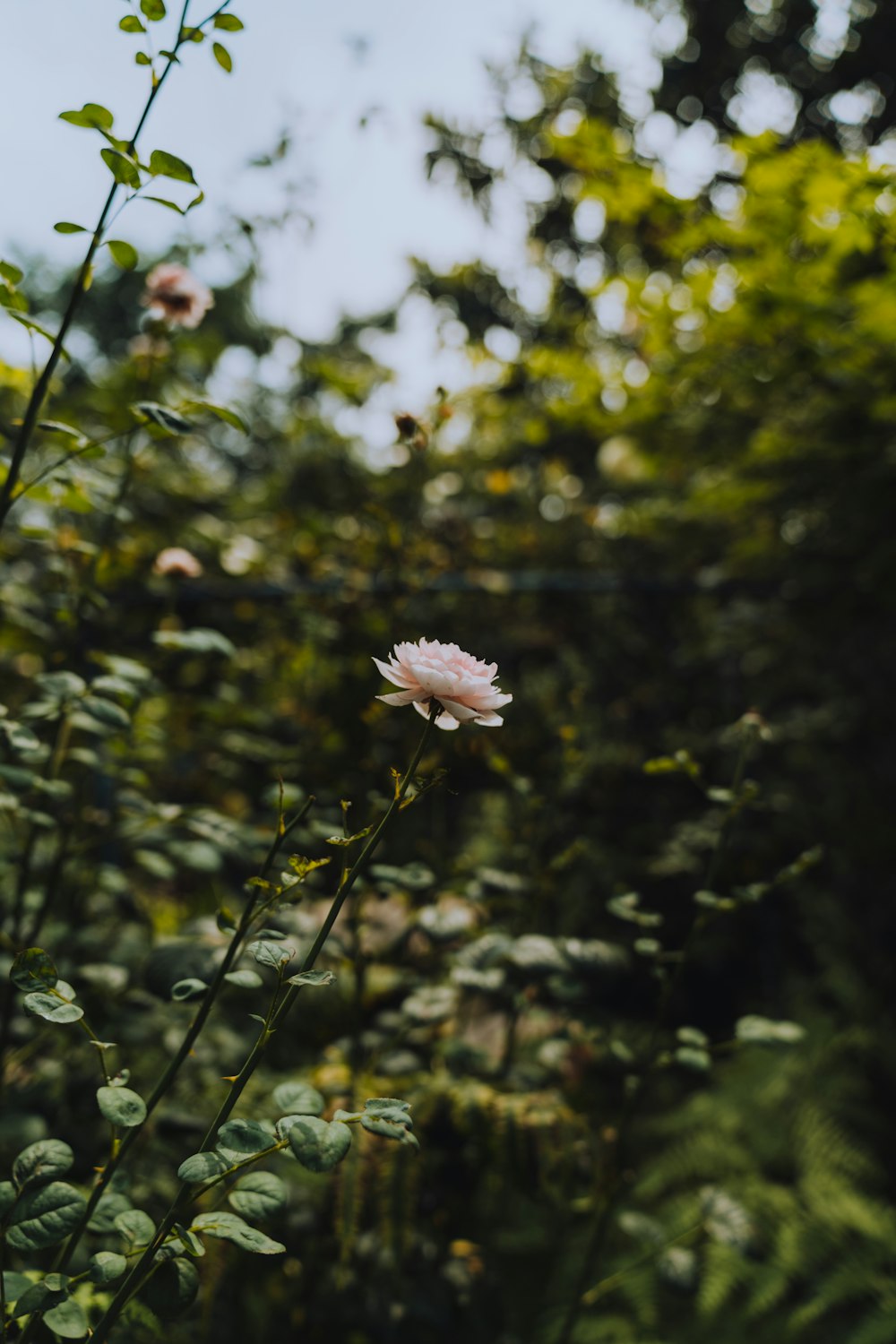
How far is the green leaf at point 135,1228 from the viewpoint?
0.62 metres

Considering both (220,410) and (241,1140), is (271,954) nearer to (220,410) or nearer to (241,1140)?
(241,1140)

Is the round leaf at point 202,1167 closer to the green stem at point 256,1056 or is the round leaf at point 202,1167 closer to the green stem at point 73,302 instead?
the green stem at point 256,1056

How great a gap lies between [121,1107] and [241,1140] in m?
0.10

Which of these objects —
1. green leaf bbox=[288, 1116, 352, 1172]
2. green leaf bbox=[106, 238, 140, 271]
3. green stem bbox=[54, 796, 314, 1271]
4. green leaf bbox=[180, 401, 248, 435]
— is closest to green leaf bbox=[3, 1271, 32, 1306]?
green stem bbox=[54, 796, 314, 1271]

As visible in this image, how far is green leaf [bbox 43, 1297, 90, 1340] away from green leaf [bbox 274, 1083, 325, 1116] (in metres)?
0.19

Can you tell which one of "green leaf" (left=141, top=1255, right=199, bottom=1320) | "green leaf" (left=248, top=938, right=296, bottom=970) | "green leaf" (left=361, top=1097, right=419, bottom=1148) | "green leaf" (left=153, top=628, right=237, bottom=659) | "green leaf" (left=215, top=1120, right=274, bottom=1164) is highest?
"green leaf" (left=153, top=628, right=237, bottom=659)

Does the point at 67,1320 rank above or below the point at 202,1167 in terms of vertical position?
below

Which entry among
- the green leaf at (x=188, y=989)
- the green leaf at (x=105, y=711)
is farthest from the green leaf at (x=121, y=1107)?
the green leaf at (x=105, y=711)

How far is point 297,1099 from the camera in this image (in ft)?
2.10

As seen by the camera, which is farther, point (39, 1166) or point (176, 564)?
point (176, 564)

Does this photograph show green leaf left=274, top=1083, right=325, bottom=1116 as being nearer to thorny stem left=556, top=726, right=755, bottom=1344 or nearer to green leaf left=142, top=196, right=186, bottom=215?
thorny stem left=556, top=726, right=755, bottom=1344

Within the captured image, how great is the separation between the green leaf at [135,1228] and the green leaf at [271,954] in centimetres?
23

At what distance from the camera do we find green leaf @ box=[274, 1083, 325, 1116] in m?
0.62

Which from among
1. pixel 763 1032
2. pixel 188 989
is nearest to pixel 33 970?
pixel 188 989
